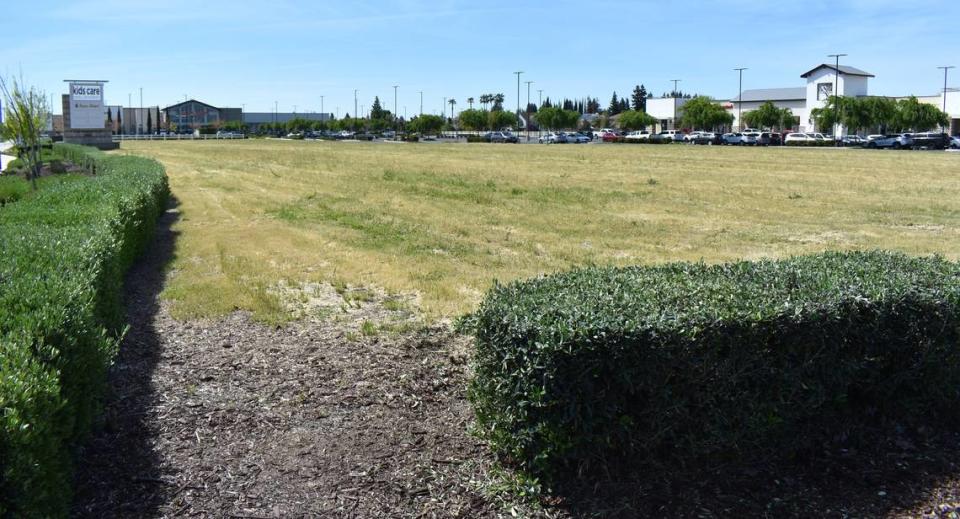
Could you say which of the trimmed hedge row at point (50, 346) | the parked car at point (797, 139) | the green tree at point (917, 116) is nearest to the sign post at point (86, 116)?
the parked car at point (797, 139)

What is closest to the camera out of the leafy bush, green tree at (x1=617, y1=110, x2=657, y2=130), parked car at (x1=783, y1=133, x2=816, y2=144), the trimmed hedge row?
the trimmed hedge row

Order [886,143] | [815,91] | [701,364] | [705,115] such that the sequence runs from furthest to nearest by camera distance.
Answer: [815,91]
[705,115]
[886,143]
[701,364]

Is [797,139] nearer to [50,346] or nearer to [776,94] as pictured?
[776,94]

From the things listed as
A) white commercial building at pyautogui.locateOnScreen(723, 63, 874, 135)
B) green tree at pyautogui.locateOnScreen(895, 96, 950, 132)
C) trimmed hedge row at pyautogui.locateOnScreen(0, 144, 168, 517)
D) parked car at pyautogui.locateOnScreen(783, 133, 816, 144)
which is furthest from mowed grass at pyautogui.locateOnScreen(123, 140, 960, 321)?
white commercial building at pyautogui.locateOnScreen(723, 63, 874, 135)

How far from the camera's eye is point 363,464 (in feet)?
15.8

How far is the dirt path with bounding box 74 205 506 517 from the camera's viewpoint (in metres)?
4.42

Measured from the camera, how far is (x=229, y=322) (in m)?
8.04

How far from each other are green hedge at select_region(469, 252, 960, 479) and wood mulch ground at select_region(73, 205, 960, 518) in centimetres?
20

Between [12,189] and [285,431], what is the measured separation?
21189 mm

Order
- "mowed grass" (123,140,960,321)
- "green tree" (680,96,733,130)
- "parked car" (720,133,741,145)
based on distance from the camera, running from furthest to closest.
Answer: "green tree" (680,96,733,130), "parked car" (720,133,741,145), "mowed grass" (123,140,960,321)

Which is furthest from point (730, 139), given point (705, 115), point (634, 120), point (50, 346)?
point (50, 346)

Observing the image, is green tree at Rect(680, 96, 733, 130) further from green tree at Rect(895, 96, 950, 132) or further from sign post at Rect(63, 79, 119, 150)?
sign post at Rect(63, 79, 119, 150)

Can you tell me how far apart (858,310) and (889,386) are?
2.01 ft

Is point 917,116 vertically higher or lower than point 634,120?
lower
